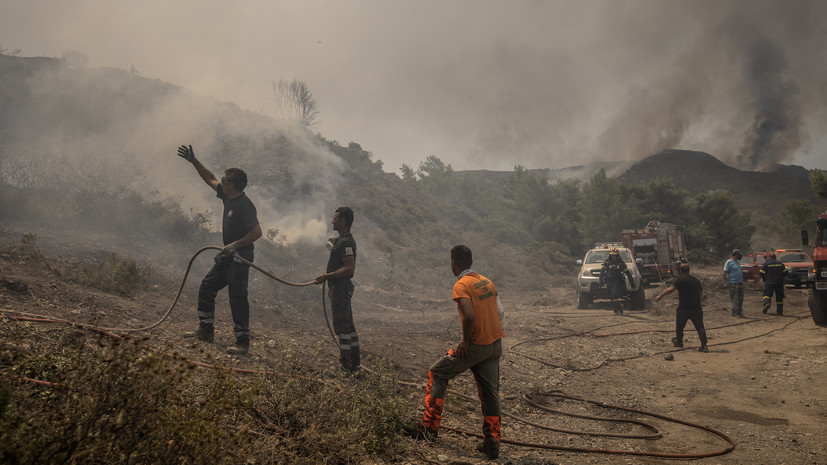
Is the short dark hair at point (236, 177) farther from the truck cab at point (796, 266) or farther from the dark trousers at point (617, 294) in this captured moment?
the truck cab at point (796, 266)

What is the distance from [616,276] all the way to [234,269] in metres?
11.6

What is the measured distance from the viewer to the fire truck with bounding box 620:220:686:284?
1959 cm

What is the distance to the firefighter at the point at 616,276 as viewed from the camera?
13414mm

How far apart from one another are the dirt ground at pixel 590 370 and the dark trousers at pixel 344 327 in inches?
30.4

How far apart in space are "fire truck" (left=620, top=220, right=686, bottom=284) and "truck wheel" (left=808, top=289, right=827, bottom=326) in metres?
9.15

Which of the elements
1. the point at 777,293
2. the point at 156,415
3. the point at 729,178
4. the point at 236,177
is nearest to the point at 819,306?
the point at 777,293

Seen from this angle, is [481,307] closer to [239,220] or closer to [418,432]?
[418,432]

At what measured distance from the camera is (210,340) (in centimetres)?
525

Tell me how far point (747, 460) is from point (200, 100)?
38.8m

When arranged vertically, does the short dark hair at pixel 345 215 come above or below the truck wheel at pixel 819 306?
above

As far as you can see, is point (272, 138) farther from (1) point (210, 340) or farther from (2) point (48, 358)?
(2) point (48, 358)

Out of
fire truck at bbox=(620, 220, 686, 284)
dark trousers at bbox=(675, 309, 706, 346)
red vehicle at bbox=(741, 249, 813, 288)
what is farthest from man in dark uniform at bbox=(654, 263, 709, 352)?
fire truck at bbox=(620, 220, 686, 284)

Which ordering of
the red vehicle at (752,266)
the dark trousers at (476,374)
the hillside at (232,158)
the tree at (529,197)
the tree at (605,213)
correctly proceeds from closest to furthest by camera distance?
1. the dark trousers at (476,374)
2. the red vehicle at (752,266)
3. the hillside at (232,158)
4. the tree at (605,213)
5. the tree at (529,197)

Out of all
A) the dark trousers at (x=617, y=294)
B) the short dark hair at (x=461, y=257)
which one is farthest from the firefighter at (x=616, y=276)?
the short dark hair at (x=461, y=257)
